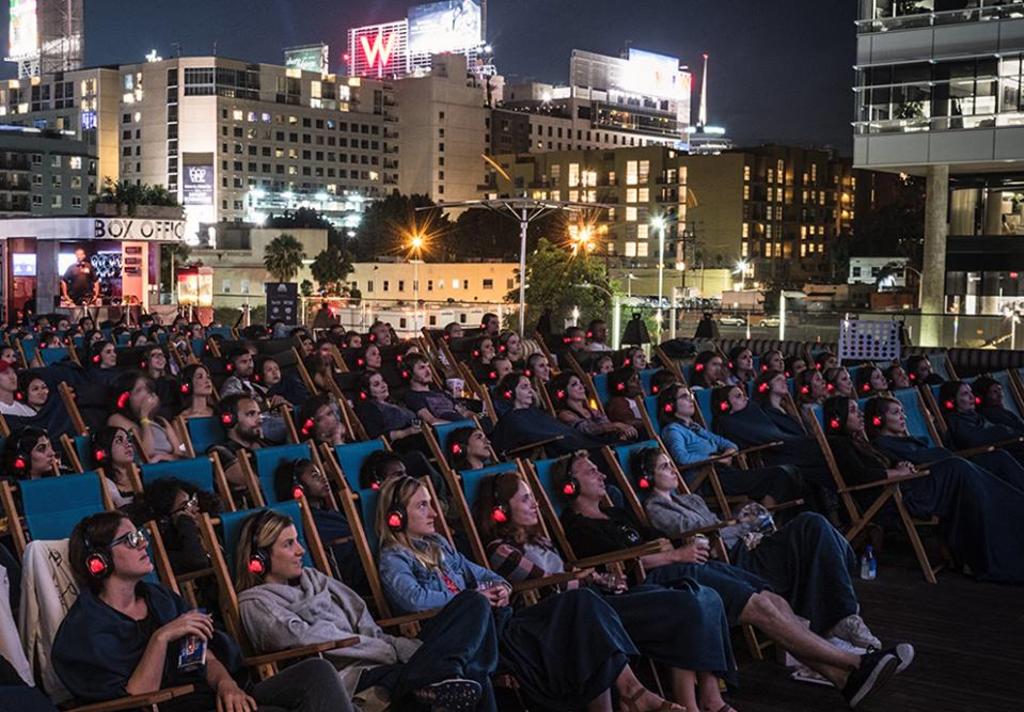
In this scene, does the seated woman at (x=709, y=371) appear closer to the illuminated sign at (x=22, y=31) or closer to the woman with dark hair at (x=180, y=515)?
the woman with dark hair at (x=180, y=515)

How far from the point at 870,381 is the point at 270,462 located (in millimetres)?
5760

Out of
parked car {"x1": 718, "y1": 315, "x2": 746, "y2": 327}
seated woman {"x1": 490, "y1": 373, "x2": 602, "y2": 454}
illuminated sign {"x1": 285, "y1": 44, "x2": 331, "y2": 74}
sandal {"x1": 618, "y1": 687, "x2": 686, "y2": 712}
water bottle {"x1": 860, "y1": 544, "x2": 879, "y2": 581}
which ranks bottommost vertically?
water bottle {"x1": 860, "y1": 544, "x2": 879, "y2": 581}

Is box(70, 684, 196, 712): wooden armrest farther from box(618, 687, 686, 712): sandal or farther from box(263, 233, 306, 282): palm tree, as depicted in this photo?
box(263, 233, 306, 282): palm tree

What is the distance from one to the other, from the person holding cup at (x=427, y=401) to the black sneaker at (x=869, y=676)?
167 inches

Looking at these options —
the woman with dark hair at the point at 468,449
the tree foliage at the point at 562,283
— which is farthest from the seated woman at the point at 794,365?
the tree foliage at the point at 562,283

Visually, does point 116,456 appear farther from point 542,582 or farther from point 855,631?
point 855,631

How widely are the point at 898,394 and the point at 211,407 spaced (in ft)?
15.5

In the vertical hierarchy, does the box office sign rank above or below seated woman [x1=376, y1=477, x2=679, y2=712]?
above

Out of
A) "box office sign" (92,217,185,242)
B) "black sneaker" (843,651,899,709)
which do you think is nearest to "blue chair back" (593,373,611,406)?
"black sneaker" (843,651,899,709)

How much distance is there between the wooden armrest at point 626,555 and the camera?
17.2 feet

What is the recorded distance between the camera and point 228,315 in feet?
129

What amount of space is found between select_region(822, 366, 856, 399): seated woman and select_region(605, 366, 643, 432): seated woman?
4.86 ft

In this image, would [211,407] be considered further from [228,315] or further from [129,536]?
[228,315]

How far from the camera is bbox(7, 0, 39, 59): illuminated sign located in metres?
129
